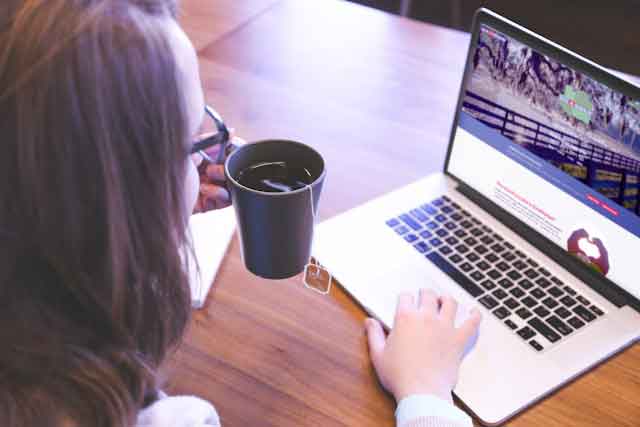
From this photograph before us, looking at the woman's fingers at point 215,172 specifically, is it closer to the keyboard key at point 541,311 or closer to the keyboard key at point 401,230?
the keyboard key at point 401,230

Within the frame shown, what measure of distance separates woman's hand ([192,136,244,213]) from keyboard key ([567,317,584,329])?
0.46 meters

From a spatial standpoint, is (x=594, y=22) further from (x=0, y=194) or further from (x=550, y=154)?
(x=0, y=194)

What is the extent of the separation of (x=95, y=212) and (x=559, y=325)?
527mm

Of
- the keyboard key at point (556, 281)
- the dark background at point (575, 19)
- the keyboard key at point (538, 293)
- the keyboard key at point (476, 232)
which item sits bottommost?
the dark background at point (575, 19)

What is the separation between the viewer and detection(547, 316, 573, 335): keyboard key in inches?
27.3

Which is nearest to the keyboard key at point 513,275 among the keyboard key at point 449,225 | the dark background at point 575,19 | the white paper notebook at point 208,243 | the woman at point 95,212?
the keyboard key at point 449,225

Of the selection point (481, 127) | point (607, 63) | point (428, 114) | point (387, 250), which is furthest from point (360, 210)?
point (607, 63)

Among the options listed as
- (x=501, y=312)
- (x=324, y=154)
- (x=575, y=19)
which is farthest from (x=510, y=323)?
(x=575, y=19)

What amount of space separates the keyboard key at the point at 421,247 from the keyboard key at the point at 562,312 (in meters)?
0.18

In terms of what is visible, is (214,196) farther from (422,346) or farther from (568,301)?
(568,301)

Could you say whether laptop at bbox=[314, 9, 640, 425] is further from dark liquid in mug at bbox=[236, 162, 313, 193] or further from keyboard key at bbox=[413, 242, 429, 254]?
dark liquid in mug at bbox=[236, 162, 313, 193]

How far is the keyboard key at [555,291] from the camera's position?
735 millimetres

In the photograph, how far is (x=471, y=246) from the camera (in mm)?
797

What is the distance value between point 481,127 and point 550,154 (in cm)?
10
